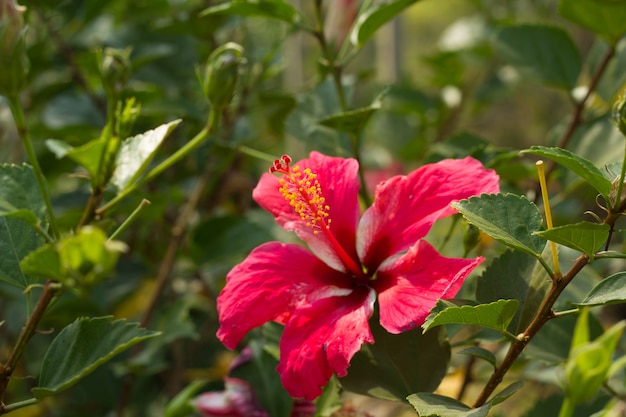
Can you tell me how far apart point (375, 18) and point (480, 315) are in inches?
17.5

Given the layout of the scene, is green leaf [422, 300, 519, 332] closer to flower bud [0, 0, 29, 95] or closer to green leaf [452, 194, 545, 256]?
green leaf [452, 194, 545, 256]

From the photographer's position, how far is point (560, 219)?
4.41ft

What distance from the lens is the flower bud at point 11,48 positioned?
1.87 feet

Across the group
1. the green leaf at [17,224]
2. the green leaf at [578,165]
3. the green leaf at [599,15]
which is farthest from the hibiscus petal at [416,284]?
the green leaf at [599,15]

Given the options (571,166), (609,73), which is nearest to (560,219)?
(609,73)

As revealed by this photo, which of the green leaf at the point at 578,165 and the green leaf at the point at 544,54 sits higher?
the green leaf at the point at 578,165

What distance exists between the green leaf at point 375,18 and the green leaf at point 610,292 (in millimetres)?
417

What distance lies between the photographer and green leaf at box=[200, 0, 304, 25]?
88 cm

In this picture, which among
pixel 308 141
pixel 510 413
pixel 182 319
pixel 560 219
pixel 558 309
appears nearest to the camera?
pixel 558 309

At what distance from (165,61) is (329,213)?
0.78m

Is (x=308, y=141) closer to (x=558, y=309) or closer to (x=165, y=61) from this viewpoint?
(x=558, y=309)

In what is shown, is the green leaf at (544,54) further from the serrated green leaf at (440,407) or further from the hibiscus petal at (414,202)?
the serrated green leaf at (440,407)

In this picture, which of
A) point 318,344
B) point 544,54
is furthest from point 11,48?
point 544,54

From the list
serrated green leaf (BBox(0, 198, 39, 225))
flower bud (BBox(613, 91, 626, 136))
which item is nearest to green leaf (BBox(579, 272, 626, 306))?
flower bud (BBox(613, 91, 626, 136))
